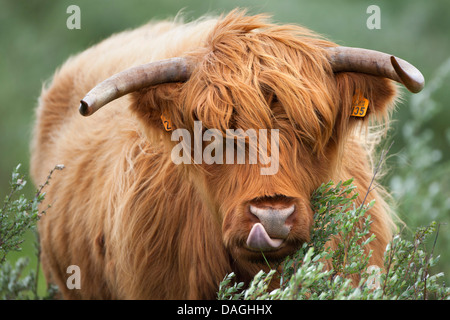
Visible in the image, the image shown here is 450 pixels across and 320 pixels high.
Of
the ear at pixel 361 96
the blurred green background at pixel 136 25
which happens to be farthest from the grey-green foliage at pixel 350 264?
the blurred green background at pixel 136 25

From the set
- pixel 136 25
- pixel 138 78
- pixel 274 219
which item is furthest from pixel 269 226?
pixel 136 25

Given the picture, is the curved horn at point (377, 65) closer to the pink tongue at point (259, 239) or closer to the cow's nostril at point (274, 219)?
the cow's nostril at point (274, 219)

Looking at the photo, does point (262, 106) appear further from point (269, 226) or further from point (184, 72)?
point (269, 226)

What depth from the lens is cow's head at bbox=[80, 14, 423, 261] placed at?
11.7 feet

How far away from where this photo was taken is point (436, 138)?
10820 millimetres

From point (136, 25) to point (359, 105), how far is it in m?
9.49

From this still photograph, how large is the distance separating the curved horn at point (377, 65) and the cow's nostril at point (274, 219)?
0.97 meters

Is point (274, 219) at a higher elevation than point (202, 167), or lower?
lower

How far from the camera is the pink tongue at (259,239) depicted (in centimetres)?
335

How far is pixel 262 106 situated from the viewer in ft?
12.3

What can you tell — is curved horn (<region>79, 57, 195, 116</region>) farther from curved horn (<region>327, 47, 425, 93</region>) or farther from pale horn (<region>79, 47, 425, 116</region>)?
curved horn (<region>327, 47, 425, 93</region>)

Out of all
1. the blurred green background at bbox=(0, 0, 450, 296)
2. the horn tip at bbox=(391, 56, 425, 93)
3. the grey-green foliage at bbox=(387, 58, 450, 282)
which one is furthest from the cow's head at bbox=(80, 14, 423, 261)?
the blurred green background at bbox=(0, 0, 450, 296)

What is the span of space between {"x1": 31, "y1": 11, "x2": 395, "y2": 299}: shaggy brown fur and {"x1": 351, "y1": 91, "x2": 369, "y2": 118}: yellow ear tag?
0.05 meters
